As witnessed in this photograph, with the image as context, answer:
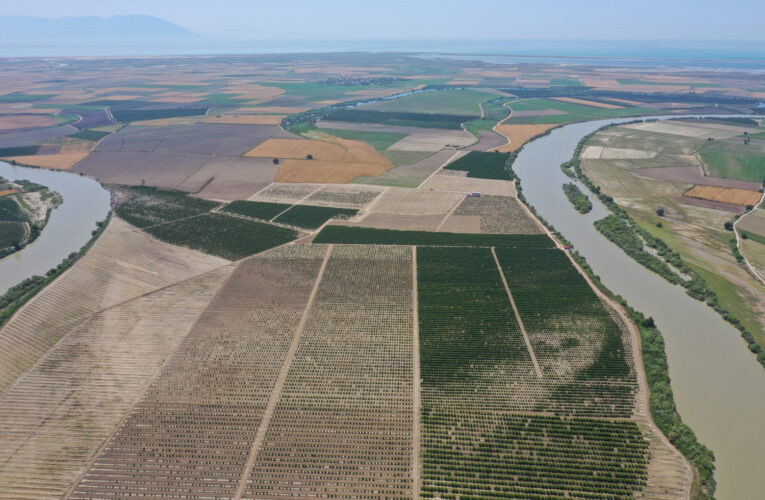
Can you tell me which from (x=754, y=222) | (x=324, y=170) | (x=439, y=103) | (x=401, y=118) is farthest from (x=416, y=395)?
(x=439, y=103)

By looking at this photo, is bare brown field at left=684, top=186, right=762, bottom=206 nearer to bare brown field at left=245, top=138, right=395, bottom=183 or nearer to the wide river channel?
the wide river channel

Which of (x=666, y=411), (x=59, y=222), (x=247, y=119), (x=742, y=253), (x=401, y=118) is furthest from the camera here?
(x=401, y=118)

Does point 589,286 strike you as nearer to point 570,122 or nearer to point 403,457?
point 403,457

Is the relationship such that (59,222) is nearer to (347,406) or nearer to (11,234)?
(11,234)

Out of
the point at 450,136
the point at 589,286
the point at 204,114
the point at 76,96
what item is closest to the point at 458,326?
the point at 589,286

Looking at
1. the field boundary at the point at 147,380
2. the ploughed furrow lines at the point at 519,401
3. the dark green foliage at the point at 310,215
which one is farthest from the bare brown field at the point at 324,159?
the ploughed furrow lines at the point at 519,401

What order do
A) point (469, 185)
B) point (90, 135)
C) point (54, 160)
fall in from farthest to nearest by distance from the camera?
point (90, 135)
point (54, 160)
point (469, 185)

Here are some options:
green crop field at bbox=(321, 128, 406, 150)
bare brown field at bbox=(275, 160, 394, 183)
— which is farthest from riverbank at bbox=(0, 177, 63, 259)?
green crop field at bbox=(321, 128, 406, 150)

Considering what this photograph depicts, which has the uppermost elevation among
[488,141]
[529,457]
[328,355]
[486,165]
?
[488,141]
